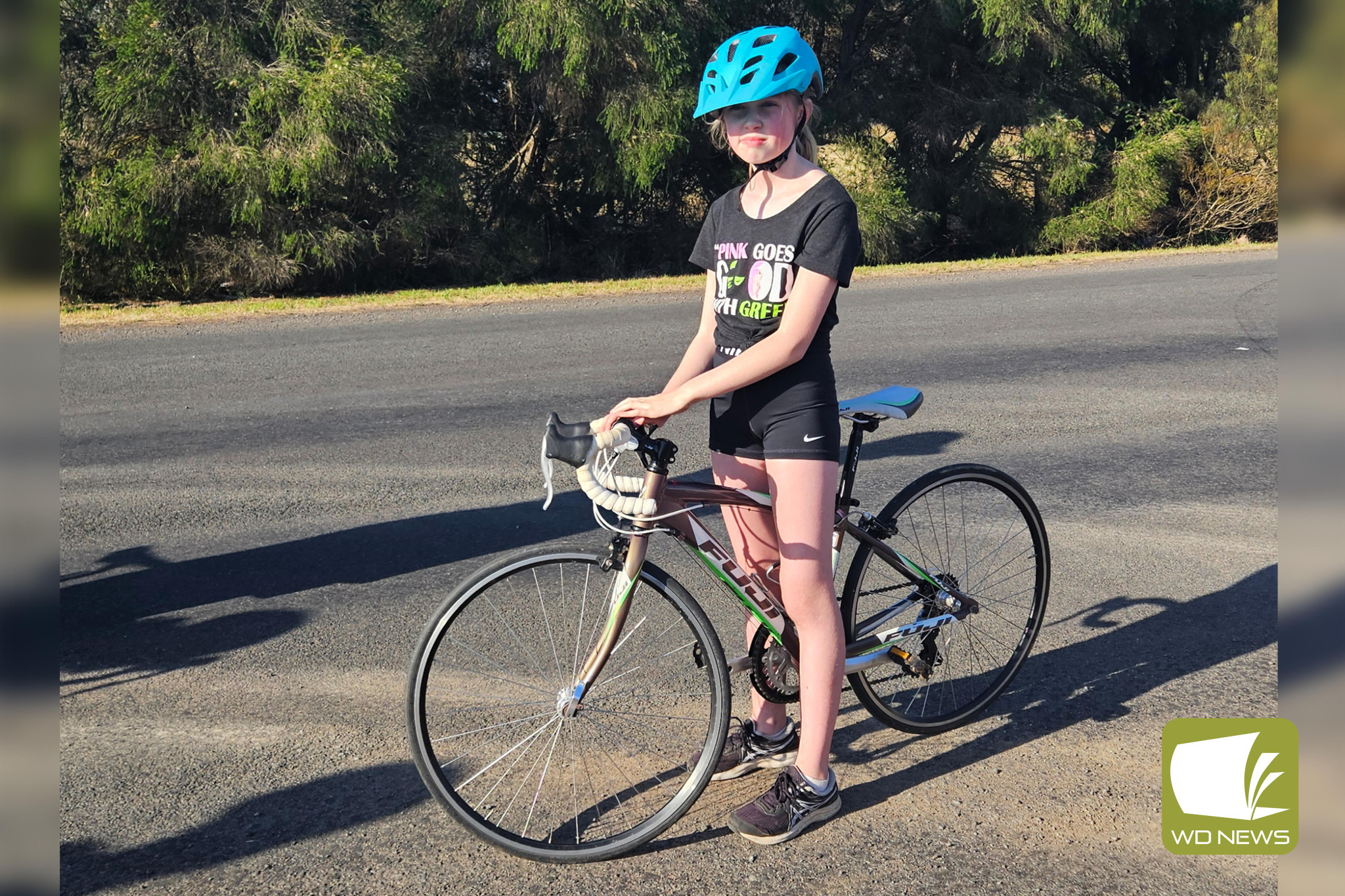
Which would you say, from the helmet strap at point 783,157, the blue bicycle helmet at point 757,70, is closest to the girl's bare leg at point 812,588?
the helmet strap at point 783,157

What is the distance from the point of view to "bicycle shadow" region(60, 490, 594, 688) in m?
4.86

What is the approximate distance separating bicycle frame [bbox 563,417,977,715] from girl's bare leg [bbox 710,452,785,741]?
53 mm

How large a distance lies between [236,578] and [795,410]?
3530 millimetres

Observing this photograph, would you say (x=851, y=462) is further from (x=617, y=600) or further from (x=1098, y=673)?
(x=1098, y=673)

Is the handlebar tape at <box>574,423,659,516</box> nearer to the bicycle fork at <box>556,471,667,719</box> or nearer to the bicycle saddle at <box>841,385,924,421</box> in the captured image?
the bicycle fork at <box>556,471,667,719</box>

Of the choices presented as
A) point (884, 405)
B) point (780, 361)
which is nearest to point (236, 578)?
point (884, 405)

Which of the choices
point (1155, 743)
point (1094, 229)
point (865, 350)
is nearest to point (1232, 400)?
point (865, 350)

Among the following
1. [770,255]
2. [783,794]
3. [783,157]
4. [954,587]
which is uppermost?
[783,157]

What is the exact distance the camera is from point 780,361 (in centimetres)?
317

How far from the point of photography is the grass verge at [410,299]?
15.6 metres

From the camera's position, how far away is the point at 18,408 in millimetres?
839

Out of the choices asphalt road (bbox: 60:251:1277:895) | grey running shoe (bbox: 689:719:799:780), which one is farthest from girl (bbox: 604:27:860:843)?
asphalt road (bbox: 60:251:1277:895)

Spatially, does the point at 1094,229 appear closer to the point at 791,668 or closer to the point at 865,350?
the point at 865,350

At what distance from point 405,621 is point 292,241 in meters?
14.4
